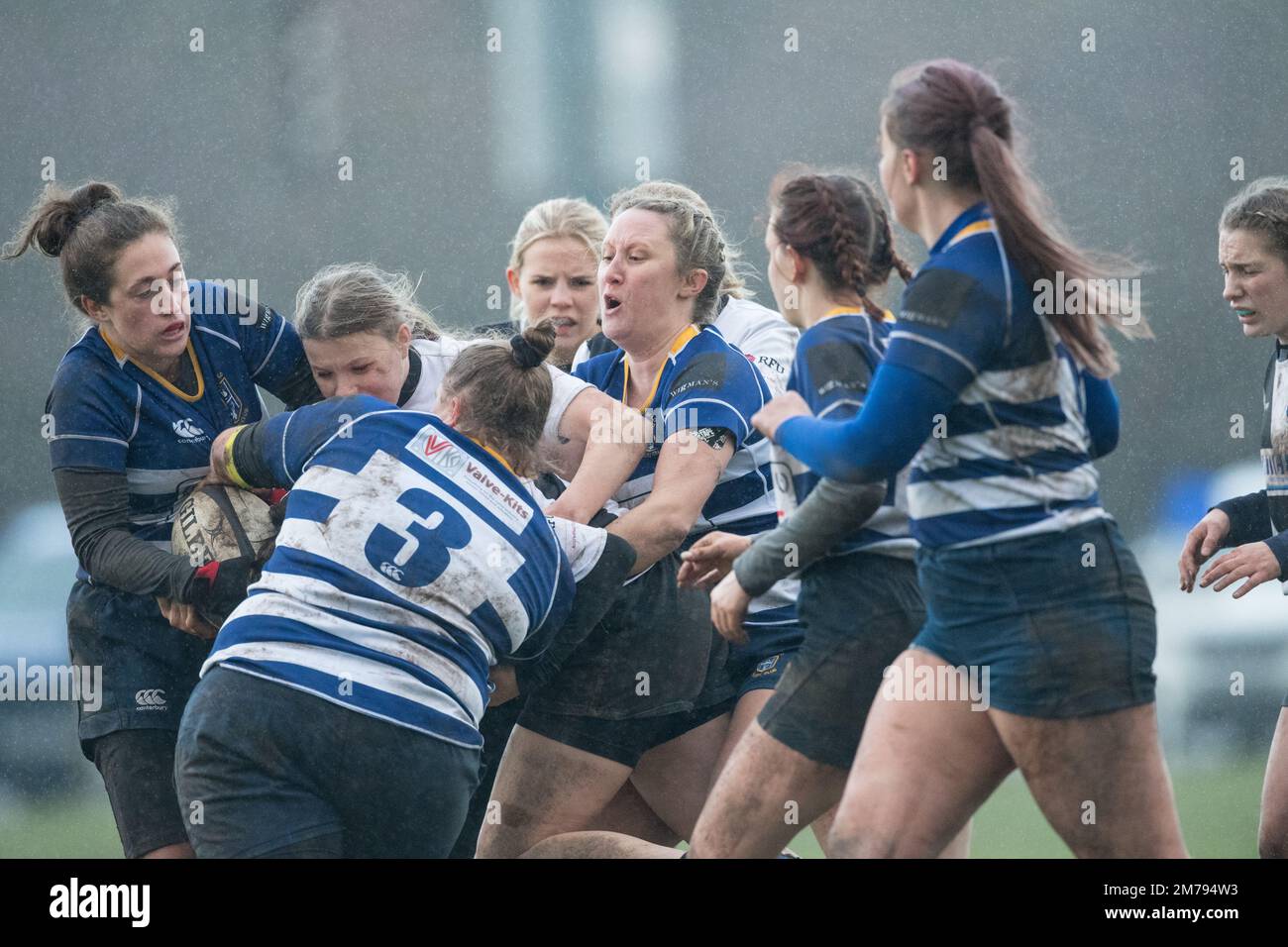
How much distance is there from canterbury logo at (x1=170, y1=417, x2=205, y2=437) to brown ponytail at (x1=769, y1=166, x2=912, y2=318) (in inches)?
55.3

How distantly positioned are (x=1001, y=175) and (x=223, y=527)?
1799mm

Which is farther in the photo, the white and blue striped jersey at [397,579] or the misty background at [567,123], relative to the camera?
the misty background at [567,123]

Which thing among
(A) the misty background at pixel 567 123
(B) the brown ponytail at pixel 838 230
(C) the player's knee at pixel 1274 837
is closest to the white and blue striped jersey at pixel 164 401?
(B) the brown ponytail at pixel 838 230

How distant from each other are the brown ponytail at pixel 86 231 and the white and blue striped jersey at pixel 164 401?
0.42ft

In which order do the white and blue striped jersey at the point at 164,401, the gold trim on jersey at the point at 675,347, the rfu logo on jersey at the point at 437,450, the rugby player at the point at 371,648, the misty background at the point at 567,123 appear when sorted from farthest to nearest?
1. the misty background at the point at 567,123
2. the gold trim on jersey at the point at 675,347
3. the white and blue striped jersey at the point at 164,401
4. the rfu logo on jersey at the point at 437,450
5. the rugby player at the point at 371,648

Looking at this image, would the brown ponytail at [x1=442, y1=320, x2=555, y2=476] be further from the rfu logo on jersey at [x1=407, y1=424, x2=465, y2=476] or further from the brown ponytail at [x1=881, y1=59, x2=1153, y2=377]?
the brown ponytail at [x1=881, y1=59, x2=1153, y2=377]

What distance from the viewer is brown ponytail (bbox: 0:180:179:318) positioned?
3373 millimetres

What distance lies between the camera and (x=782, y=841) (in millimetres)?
2857

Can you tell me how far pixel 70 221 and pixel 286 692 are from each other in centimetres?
139

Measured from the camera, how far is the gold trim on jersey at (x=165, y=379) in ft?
11.2

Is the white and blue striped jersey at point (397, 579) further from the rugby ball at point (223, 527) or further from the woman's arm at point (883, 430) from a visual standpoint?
the woman's arm at point (883, 430)

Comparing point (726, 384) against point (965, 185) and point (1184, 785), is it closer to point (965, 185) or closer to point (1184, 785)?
point (965, 185)

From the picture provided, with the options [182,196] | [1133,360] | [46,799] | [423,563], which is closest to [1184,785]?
[1133,360]

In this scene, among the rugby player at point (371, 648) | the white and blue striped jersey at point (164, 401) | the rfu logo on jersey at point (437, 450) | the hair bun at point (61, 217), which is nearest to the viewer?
the rugby player at point (371, 648)
